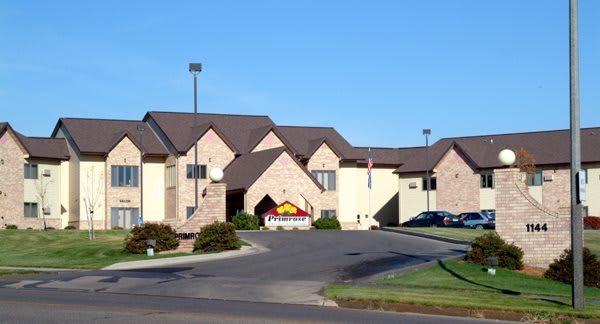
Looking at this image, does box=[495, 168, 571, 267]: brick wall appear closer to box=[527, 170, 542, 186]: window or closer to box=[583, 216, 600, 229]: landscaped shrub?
box=[583, 216, 600, 229]: landscaped shrub

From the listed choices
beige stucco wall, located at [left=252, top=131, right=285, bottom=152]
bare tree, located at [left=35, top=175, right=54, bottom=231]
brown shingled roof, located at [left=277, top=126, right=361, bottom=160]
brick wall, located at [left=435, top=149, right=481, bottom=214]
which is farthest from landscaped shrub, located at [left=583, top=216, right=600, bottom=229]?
bare tree, located at [left=35, top=175, right=54, bottom=231]

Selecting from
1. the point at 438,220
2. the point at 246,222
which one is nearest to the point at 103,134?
the point at 246,222

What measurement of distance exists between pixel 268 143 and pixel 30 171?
17.4 m

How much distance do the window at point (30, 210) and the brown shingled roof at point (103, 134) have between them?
528 centimetres

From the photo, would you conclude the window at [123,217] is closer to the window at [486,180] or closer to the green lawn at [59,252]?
the green lawn at [59,252]

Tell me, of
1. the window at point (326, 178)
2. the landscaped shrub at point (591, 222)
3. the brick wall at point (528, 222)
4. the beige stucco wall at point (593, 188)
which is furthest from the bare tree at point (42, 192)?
the brick wall at point (528, 222)

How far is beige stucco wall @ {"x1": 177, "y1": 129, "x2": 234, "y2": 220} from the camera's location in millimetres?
63156

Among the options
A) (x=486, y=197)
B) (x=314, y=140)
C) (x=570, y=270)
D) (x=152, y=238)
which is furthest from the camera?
(x=486, y=197)

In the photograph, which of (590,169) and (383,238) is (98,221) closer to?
(383,238)

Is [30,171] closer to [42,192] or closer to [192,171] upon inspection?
[42,192]

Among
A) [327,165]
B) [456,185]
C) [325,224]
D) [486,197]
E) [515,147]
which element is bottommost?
[325,224]

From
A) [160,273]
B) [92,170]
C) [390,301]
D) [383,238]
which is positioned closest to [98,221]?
[92,170]

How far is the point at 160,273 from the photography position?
95.0 ft

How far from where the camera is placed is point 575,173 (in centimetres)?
1769
